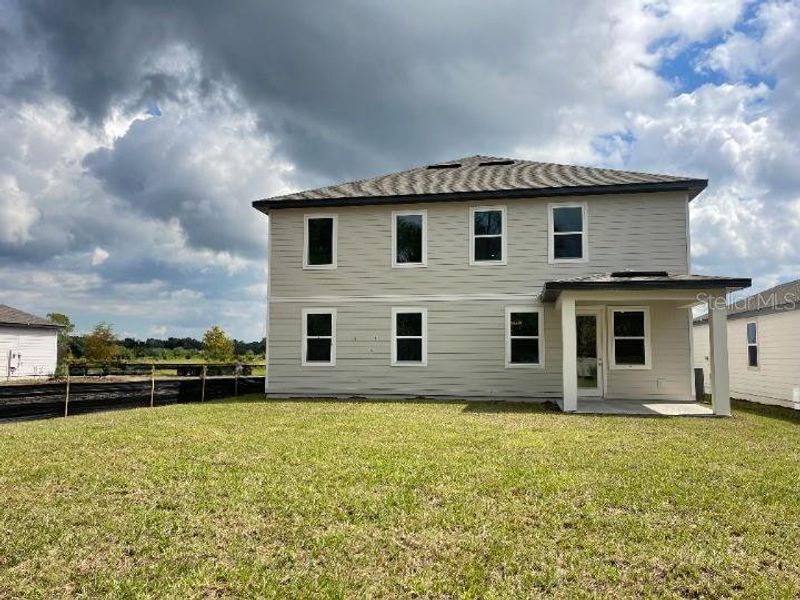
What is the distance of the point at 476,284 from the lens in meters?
14.2

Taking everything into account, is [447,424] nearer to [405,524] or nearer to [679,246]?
[405,524]

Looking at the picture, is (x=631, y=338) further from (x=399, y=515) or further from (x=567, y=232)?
(x=399, y=515)


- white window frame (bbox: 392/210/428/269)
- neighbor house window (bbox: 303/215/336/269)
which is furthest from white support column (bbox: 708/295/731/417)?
neighbor house window (bbox: 303/215/336/269)

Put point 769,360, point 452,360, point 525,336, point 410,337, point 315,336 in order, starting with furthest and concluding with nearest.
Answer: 1. point 315,336
2. point 769,360
3. point 410,337
4. point 452,360
5. point 525,336

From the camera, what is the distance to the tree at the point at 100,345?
36.8m

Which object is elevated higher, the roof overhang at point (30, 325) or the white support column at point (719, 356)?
the roof overhang at point (30, 325)

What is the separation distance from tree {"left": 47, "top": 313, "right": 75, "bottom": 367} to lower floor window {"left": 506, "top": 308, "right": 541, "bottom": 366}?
988 inches

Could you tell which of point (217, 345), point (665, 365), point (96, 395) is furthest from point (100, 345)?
point (665, 365)

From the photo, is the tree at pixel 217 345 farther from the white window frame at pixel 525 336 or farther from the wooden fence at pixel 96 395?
the white window frame at pixel 525 336

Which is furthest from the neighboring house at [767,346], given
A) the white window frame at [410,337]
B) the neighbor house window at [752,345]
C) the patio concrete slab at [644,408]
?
the white window frame at [410,337]

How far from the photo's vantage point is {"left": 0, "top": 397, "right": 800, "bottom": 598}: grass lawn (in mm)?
3252

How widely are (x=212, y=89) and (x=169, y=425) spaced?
9021 millimetres

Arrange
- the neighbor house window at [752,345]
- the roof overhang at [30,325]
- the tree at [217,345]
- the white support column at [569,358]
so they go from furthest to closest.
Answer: the tree at [217,345] → the roof overhang at [30,325] → the neighbor house window at [752,345] → the white support column at [569,358]

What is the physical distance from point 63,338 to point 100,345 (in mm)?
8994
